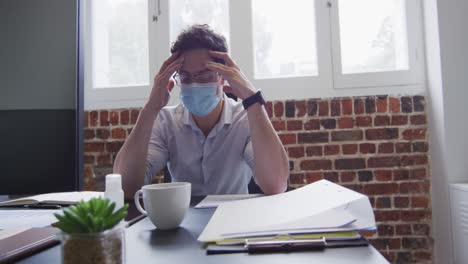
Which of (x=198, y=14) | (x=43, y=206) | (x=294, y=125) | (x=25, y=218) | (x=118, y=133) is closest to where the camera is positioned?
(x=25, y=218)

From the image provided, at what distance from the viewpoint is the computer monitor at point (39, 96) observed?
1.26 metres

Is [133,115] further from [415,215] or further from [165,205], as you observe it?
[415,215]

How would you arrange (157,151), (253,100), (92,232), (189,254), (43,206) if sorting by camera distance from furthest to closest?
(157,151)
(253,100)
(43,206)
(189,254)
(92,232)

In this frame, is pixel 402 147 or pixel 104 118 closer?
pixel 402 147

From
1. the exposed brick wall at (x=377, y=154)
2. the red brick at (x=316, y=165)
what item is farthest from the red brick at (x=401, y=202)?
the red brick at (x=316, y=165)

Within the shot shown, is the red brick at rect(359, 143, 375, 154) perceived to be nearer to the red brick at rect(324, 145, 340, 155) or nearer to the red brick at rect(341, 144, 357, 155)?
the red brick at rect(341, 144, 357, 155)

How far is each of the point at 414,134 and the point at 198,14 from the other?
1584 mm

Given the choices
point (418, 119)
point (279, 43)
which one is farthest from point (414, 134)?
point (279, 43)

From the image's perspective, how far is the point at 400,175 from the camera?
6.56 ft

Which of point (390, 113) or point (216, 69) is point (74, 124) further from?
point (390, 113)

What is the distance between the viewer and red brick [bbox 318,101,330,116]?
2.06 metres

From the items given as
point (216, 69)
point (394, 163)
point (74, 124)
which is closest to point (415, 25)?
point (394, 163)

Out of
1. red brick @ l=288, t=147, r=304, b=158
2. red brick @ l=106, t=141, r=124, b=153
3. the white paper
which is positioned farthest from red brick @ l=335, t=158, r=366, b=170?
red brick @ l=106, t=141, r=124, b=153

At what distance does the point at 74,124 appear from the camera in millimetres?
1320
